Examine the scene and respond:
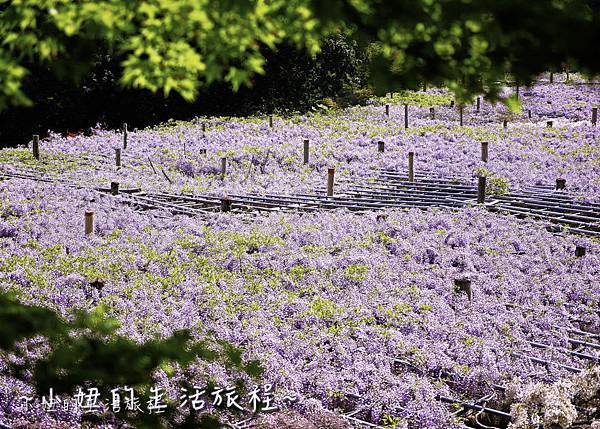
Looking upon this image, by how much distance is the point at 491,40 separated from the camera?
256cm

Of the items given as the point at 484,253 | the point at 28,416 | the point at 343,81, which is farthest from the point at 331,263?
the point at 343,81

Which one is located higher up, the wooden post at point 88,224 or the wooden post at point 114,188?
the wooden post at point 114,188

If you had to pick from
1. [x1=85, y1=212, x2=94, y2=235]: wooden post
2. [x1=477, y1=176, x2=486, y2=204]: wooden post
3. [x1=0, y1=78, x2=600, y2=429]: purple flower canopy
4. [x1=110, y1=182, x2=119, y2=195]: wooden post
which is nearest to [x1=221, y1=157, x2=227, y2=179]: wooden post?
[x1=0, y1=78, x2=600, y2=429]: purple flower canopy

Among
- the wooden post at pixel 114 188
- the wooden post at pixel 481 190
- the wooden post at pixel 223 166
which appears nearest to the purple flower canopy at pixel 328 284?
the wooden post at pixel 114 188

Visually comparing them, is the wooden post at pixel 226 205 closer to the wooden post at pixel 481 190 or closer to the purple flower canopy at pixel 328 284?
the purple flower canopy at pixel 328 284

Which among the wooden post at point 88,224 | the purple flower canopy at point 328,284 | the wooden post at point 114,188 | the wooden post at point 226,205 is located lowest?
the purple flower canopy at point 328,284

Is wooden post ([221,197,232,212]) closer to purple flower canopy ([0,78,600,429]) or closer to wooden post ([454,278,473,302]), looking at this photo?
purple flower canopy ([0,78,600,429])

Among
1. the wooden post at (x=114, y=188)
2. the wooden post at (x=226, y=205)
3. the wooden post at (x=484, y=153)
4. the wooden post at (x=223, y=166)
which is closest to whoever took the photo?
the wooden post at (x=226, y=205)

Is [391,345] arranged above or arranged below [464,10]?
below

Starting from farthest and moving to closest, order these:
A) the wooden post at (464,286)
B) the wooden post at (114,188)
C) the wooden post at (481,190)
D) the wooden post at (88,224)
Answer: the wooden post at (114,188) → the wooden post at (481,190) → the wooden post at (88,224) → the wooden post at (464,286)

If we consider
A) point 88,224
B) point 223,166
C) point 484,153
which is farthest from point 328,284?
point 484,153

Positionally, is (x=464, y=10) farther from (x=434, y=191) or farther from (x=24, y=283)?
Answer: (x=434, y=191)

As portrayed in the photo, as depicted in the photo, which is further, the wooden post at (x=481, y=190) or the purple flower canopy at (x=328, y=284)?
the wooden post at (x=481, y=190)

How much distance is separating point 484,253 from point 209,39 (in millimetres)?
9321
